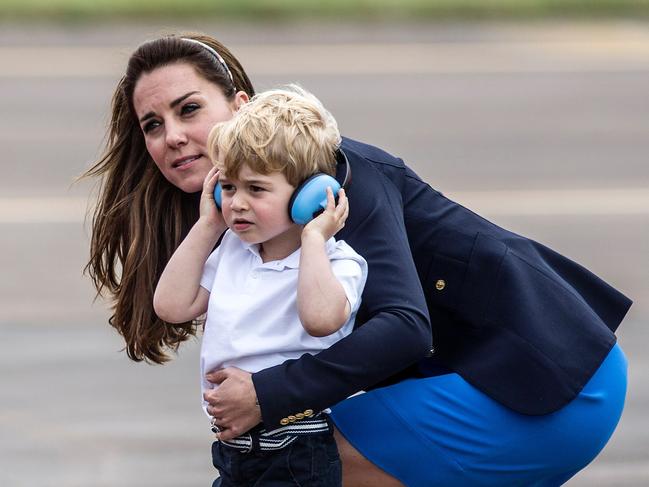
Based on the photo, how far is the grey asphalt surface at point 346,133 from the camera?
4.92 meters

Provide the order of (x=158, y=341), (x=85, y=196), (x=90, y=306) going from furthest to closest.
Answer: (x=85, y=196)
(x=90, y=306)
(x=158, y=341)

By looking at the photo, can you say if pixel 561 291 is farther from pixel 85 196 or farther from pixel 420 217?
pixel 85 196

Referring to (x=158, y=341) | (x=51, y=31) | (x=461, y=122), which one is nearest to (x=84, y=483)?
(x=158, y=341)

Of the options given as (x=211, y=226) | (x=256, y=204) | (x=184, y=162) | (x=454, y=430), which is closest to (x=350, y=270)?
(x=256, y=204)

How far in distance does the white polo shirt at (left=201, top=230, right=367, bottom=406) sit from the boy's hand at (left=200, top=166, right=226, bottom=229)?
122mm

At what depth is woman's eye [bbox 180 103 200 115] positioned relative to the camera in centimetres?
296

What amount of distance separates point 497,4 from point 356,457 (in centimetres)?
1067

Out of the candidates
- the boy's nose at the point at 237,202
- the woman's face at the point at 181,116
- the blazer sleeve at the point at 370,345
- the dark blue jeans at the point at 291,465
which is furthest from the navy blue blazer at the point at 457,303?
the woman's face at the point at 181,116

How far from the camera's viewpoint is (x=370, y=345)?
2.51m

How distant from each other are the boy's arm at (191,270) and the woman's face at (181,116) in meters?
0.24

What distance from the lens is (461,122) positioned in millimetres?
9688

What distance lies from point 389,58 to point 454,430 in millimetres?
8860

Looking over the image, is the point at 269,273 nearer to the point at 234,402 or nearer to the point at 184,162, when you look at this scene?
the point at 234,402

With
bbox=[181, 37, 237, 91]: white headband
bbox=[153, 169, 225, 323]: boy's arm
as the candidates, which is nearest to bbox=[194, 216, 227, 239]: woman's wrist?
bbox=[153, 169, 225, 323]: boy's arm
